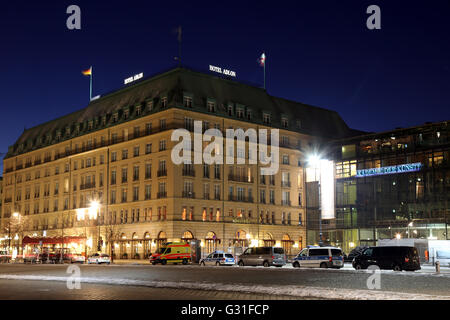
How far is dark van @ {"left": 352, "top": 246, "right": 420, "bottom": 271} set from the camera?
42.6 m

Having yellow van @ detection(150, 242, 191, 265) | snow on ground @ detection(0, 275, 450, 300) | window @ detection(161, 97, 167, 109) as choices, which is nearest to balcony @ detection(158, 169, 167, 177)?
window @ detection(161, 97, 167, 109)

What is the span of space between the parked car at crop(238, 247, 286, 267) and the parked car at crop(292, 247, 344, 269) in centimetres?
356

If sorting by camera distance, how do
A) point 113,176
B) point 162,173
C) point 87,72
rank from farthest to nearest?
point 87,72
point 113,176
point 162,173

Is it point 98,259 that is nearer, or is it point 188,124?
point 98,259

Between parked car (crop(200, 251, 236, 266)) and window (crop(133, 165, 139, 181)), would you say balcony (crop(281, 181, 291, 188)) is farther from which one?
parked car (crop(200, 251, 236, 266))

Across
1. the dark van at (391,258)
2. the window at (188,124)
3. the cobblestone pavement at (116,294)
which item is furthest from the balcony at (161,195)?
the cobblestone pavement at (116,294)

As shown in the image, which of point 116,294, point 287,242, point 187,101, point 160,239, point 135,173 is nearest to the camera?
point 116,294

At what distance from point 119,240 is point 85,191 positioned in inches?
550

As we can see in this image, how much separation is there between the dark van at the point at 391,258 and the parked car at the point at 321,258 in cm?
277

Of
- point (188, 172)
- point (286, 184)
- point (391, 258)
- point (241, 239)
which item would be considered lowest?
point (241, 239)

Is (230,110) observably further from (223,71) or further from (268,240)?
(268,240)

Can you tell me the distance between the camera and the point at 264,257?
5491cm

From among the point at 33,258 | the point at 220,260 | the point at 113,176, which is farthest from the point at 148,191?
the point at 220,260

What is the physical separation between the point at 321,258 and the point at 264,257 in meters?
7.69
